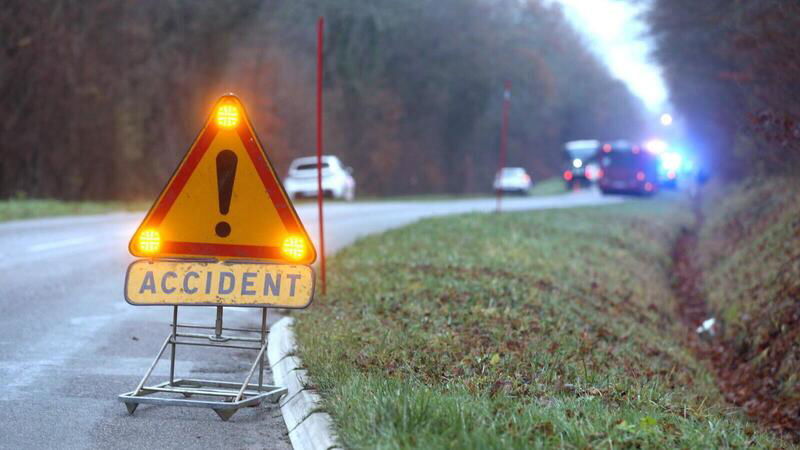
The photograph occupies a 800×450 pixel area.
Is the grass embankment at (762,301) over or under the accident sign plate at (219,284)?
under

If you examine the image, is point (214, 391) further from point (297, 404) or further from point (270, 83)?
point (270, 83)

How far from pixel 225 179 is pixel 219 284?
0.65m

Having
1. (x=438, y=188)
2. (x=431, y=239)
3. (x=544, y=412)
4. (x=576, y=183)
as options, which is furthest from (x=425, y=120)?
(x=544, y=412)

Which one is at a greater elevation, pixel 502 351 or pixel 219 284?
pixel 219 284

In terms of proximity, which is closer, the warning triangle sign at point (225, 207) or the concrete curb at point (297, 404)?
the concrete curb at point (297, 404)

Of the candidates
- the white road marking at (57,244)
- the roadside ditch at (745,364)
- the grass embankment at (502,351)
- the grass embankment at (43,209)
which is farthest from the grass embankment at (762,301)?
the grass embankment at (43,209)

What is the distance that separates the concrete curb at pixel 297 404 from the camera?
21.4 ft

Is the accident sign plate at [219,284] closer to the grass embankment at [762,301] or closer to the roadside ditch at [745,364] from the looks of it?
the roadside ditch at [745,364]

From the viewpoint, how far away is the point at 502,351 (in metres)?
9.47

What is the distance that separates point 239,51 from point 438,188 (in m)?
23.9

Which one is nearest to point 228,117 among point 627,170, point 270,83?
point 270,83

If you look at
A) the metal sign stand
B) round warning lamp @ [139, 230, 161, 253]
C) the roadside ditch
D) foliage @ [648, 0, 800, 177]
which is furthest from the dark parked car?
round warning lamp @ [139, 230, 161, 253]

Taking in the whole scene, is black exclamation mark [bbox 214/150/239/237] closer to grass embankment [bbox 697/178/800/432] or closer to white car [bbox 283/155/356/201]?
grass embankment [bbox 697/178/800/432]

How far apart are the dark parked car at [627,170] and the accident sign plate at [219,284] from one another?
52641 millimetres
